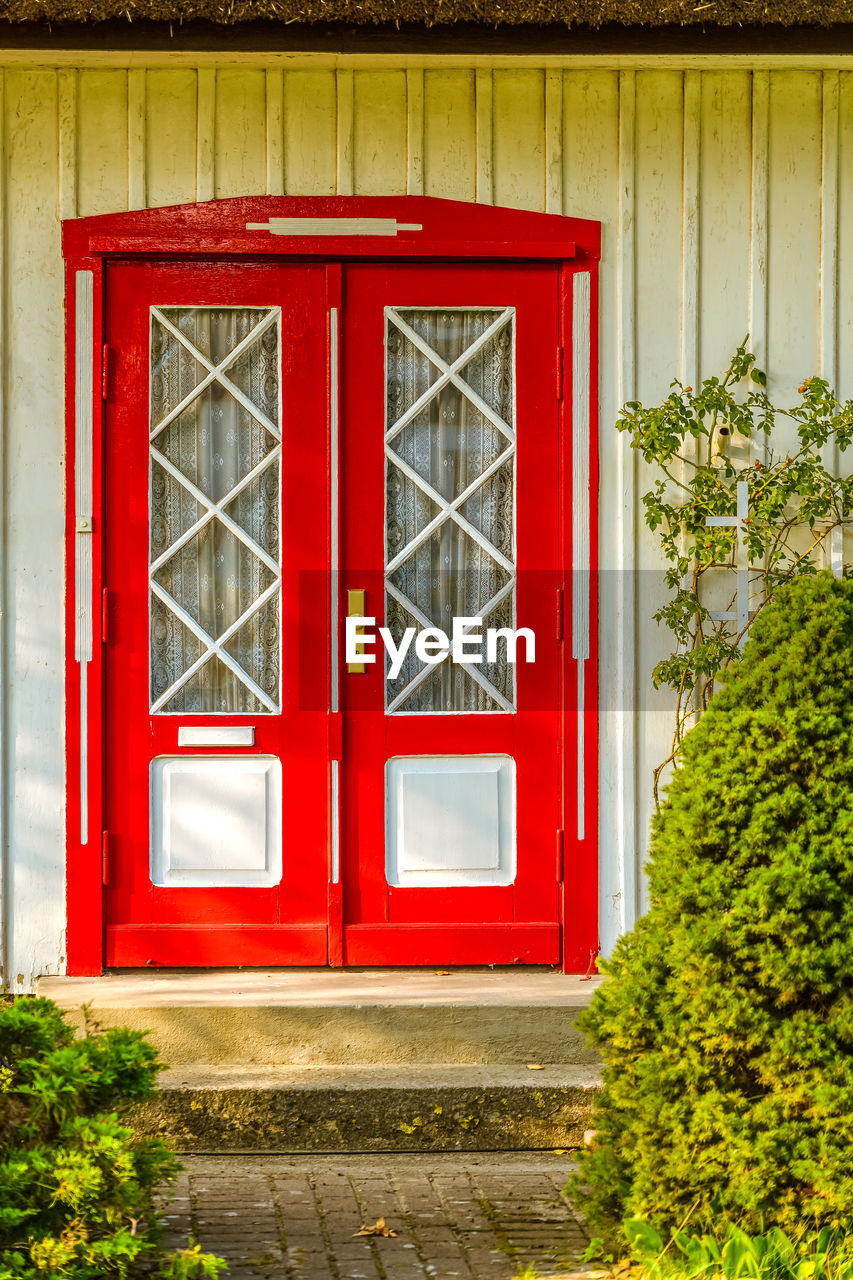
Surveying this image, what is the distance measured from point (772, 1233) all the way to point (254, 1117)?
1.97 metres

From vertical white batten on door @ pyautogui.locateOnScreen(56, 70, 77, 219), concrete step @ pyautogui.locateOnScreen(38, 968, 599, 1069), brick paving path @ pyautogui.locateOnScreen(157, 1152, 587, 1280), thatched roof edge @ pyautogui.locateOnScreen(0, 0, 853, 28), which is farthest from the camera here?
vertical white batten on door @ pyautogui.locateOnScreen(56, 70, 77, 219)

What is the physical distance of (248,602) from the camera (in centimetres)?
521

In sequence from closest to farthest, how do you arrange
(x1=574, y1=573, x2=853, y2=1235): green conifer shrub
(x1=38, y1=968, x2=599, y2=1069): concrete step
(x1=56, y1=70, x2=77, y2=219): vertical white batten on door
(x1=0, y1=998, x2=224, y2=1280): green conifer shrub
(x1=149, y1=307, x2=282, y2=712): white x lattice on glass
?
(x1=0, y1=998, x2=224, y2=1280): green conifer shrub → (x1=574, y1=573, x2=853, y2=1235): green conifer shrub → (x1=38, y1=968, x2=599, y2=1069): concrete step → (x1=56, y1=70, x2=77, y2=219): vertical white batten on door → (x1=149, y1=307, x2=282, y2=712): white x lattice on glass

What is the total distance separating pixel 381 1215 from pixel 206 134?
3.98m

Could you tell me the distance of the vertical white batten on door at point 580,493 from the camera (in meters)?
5.18

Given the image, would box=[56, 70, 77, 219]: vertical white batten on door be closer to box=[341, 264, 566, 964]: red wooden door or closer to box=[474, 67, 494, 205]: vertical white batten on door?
box=[341, 264, 566, 964]: red wooden door

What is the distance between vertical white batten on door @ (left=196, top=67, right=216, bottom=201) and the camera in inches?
200

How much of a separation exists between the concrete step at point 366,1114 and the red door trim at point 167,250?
0.68 metres

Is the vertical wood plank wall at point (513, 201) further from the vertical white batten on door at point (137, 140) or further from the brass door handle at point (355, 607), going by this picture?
the brass door handle at point (355, 607)

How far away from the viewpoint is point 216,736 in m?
5.15

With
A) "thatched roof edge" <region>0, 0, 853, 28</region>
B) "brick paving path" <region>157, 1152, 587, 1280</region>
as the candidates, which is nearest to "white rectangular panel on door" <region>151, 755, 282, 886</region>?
"brick paving path" <region>157, 1152, 587, 1280</region>

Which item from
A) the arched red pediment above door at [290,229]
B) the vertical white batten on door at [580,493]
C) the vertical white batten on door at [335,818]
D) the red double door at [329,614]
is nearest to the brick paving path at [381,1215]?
the red double door at [329,614]

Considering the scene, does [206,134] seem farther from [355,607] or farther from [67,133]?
[355,607]

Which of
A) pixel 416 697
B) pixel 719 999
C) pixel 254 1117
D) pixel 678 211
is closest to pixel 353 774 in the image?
pixel 416 697
